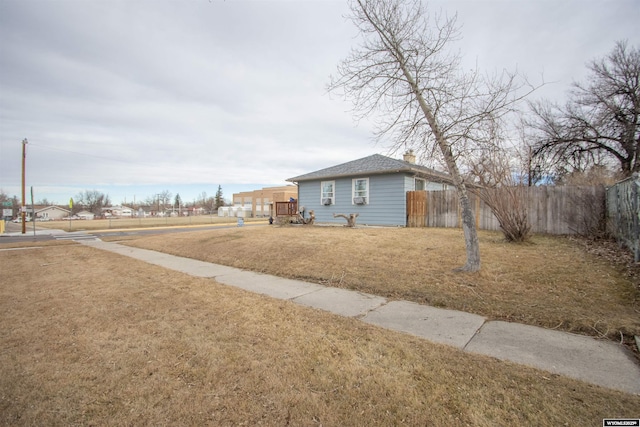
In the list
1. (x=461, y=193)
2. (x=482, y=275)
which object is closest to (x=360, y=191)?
(x=461, y=193)

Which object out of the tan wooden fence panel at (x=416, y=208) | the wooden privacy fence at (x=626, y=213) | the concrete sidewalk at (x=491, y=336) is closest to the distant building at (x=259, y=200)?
the tan wooden fence panel at (x=416, y=208)

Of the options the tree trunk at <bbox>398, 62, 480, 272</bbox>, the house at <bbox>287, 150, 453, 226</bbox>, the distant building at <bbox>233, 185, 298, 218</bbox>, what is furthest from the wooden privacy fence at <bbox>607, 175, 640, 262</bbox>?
the distant building at <bbox>233, 185, 298, 218</bbox>

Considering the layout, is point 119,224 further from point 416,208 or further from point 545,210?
point 545,210

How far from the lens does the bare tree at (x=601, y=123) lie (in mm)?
14547

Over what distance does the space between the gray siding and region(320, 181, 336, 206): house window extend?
0.72ft

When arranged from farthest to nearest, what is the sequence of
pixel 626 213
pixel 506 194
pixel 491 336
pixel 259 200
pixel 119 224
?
pixel 259 200
pixel 119 224
pixel 506 194
pixel 626 213
pixel 491 336

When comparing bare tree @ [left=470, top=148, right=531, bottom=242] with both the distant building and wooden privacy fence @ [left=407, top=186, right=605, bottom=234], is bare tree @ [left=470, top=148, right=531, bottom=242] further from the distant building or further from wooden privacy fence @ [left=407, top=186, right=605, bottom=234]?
the distant building

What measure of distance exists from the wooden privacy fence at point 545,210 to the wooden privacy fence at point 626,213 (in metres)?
0.68

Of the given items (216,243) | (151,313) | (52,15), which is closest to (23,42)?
(52,15)

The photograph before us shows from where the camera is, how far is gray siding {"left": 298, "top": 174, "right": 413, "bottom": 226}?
45.1ft

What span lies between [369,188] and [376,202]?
824 mm

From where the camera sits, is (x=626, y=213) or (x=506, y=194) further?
(x=506, y=194)

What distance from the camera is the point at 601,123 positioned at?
15.1 m

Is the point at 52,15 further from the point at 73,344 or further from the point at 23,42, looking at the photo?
the point at 73,344
